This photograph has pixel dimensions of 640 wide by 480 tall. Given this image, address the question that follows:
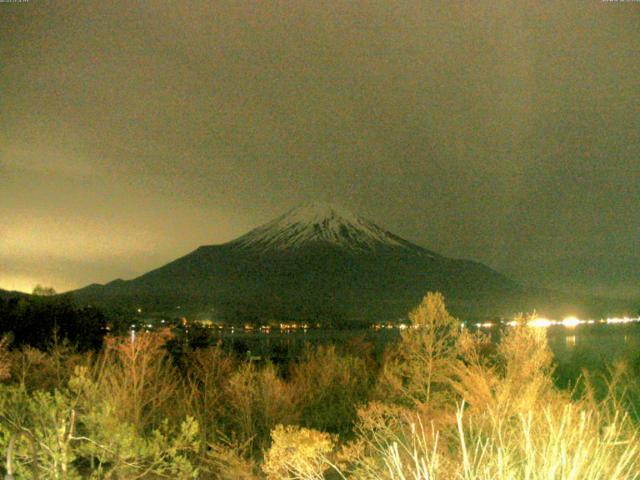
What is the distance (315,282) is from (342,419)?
3685 inches

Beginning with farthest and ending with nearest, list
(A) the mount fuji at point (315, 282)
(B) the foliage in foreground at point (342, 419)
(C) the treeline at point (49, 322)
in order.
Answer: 1. (A) the mount fuji at point (315, 282)
2. (C) the treeline at point (49, 322)
3. (B) the foliage in foreground at point (342, 419)

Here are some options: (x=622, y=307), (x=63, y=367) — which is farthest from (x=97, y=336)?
(x=622, y=307)

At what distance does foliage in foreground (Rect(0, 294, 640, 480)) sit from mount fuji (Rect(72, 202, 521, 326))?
65514 mm

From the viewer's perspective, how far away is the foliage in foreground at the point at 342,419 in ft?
13.2

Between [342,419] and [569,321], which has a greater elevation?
[569,321]

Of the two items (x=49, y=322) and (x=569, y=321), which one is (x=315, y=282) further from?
(x=49, y=322)

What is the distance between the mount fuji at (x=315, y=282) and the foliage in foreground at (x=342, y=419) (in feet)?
215

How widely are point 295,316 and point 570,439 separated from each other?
85.7 m

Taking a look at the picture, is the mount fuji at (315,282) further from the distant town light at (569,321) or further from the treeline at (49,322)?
the treeline at (49,322)

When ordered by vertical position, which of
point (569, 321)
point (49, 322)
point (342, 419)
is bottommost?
point (342, 419)

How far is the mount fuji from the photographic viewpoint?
294ft

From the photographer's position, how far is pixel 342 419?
44.5ft

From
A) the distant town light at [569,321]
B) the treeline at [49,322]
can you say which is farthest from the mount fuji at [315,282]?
the treeline at [49,322]

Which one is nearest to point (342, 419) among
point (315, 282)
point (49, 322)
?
point (49, 322)
